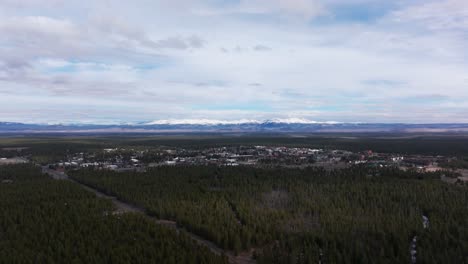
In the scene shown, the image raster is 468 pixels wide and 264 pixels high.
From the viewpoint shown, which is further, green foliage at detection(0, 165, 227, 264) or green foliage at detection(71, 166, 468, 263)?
green foliage at detection(71, 166, 468, 263)

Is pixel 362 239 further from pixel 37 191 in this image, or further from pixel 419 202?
pixel 37 191

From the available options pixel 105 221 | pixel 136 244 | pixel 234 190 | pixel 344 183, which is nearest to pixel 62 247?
A: pixel 136 244

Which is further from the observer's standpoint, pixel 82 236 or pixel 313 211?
pixel 313 211

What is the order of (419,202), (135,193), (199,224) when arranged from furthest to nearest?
(135,193) → (419,202) → (199,224)

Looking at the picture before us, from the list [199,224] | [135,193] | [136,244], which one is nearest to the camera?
[136,244]

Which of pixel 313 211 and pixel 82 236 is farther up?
pixel 313 211

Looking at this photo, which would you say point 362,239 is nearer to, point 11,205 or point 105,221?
point 105,221

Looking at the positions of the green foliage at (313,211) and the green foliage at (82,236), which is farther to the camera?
the green foliage at (313,211)

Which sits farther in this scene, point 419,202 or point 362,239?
point 419,202

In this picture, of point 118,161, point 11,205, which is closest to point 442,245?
point 11,205
